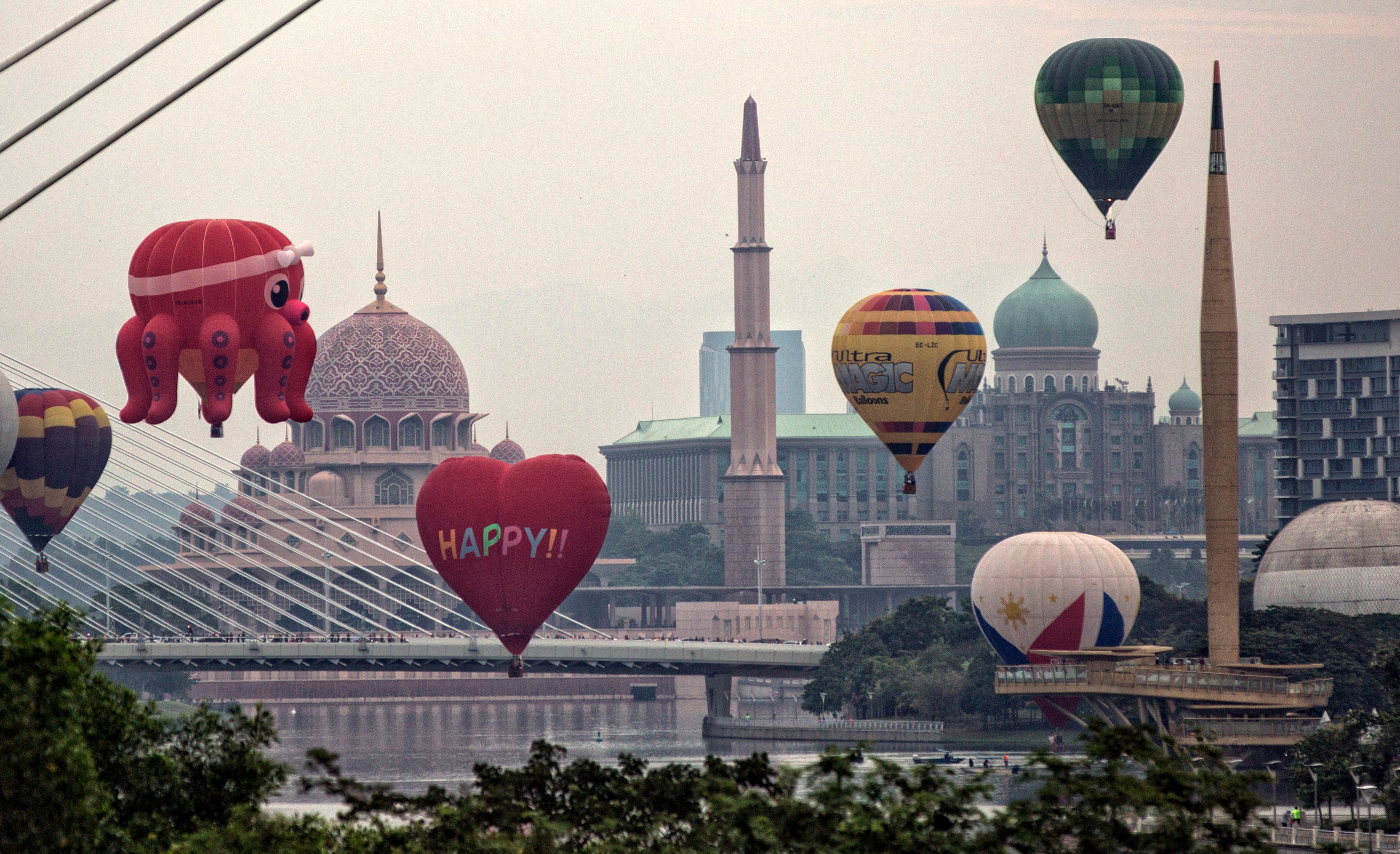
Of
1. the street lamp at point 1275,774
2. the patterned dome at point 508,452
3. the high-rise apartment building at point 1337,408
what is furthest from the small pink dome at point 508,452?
the street lamp at point 1275,774

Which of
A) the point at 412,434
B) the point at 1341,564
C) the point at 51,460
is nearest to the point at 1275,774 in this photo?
the point at 1341,564

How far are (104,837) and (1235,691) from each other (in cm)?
5675

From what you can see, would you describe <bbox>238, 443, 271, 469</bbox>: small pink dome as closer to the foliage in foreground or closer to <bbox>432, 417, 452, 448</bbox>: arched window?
<bbox>432, 417, 452, 448</bbox>: arched window

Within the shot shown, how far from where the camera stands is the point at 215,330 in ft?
204

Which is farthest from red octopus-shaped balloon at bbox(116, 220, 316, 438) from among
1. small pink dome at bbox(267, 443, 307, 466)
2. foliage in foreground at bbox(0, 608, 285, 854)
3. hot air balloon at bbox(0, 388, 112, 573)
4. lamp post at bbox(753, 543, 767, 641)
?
small pink dome at bbox(267, 443, 307, 466)

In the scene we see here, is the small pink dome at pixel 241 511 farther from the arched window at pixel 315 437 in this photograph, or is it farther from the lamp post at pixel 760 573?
the lamp post at pixel 760 573

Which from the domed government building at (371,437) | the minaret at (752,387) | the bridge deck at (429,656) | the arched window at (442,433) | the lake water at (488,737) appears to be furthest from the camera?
the arched window at (442,433)

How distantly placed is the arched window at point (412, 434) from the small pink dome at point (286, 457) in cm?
687

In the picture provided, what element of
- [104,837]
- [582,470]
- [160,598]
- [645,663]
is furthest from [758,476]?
[104,837]

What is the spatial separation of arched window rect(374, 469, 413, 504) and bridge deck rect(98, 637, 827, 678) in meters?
59.9

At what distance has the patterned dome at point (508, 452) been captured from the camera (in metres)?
174

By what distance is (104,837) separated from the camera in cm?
3469

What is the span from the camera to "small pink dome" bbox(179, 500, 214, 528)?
165 metres

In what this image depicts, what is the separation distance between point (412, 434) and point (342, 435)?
4748 millimetres
